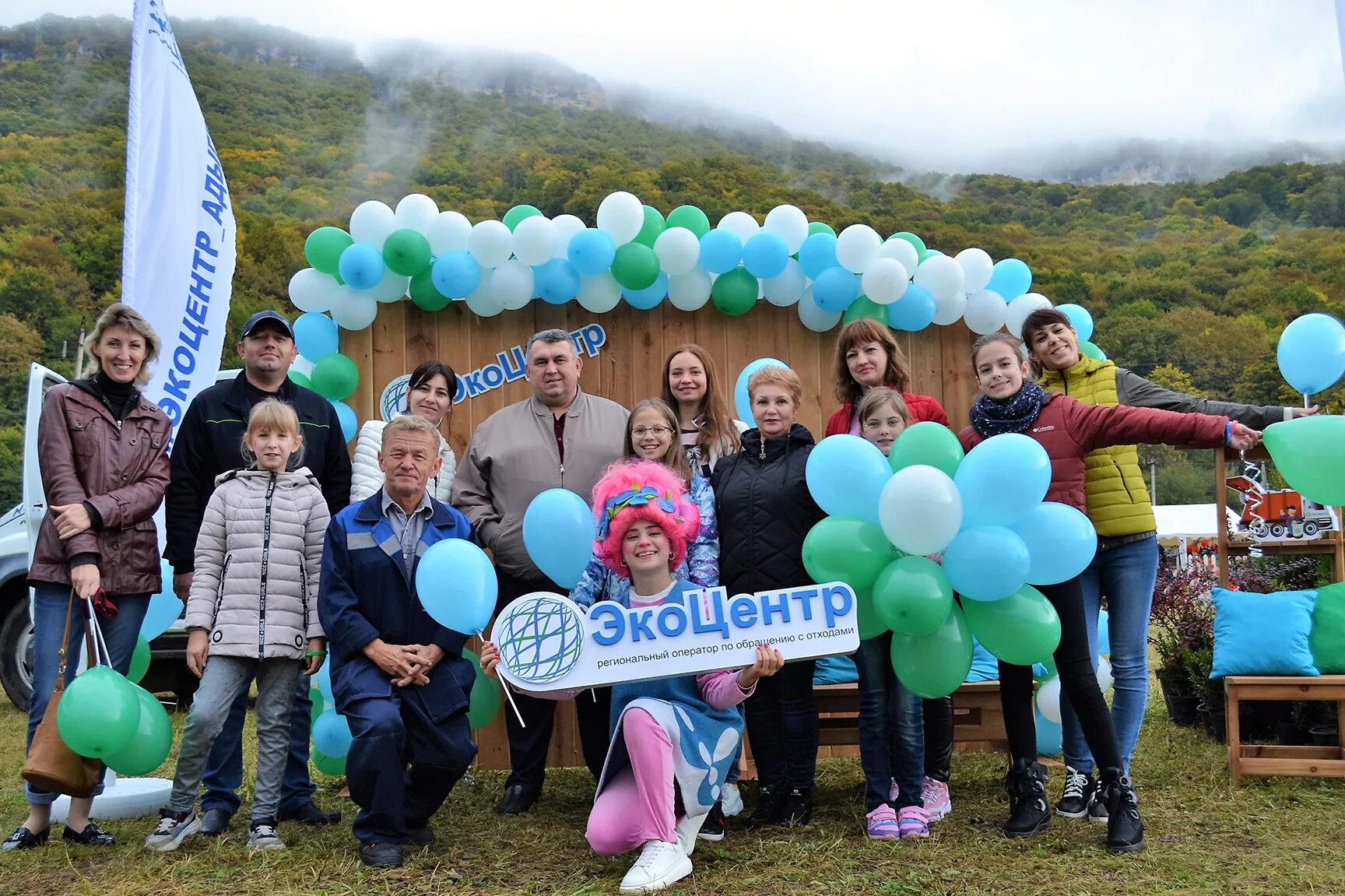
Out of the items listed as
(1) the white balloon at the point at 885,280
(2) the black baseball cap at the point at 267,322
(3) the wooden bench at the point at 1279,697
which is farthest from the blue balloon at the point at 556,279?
(3) the wooden bench at the point at 1279,697

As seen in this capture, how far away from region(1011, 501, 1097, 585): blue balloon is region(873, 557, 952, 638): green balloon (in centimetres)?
23

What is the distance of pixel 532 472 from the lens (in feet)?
11.6

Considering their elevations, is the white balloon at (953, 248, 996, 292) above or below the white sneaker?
above

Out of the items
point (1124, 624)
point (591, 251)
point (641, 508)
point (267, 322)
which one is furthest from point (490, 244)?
point (1124, 624)

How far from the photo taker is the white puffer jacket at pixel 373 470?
3.53m

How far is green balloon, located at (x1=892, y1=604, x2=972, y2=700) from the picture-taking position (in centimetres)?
279

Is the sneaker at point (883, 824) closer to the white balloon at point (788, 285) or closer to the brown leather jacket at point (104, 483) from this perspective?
the brown leather jacket at point (104, 483)

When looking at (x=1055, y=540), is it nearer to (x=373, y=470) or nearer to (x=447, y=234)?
(x=373, y=470)

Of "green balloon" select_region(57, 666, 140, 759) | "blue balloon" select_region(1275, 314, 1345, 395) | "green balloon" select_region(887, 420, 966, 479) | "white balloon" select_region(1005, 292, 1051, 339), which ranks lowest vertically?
"green balloon" select_region(57, 666, 140, 759)

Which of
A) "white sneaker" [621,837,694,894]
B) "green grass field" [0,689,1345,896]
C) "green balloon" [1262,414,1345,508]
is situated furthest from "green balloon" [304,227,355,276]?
"green balloon" [1262,414,1345,508]

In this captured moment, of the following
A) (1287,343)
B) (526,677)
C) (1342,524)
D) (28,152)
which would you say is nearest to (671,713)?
(526,677)

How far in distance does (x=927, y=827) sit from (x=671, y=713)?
86 cm

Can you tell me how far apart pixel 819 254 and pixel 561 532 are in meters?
2.08

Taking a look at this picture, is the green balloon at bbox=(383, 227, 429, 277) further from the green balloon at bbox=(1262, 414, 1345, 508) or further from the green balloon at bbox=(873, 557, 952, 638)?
the green balloon at bbox=(1262, 414, 1345, 508)
